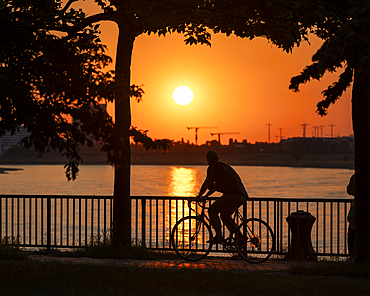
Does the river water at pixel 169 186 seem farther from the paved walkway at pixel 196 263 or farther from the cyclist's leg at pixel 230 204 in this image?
the cyclist's leg at pixel 230 204

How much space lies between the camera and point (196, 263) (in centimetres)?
941

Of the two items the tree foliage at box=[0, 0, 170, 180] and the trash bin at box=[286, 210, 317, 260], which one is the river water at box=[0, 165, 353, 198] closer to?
the trash bin at box=[286, 210, 317, 260]

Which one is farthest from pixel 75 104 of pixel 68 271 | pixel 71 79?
pixel 68 271

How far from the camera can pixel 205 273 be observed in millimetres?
7762

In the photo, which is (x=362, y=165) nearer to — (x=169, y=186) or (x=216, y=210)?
(x=216, y=210)

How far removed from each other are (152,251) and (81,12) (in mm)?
5641

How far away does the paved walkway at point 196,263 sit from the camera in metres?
8.89

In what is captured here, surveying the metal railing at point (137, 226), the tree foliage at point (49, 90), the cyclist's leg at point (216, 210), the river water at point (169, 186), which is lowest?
the river water at point (169, 186)

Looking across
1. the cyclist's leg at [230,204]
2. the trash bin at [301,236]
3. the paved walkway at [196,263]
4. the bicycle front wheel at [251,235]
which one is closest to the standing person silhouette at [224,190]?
the cyclist's leg at [230,204]

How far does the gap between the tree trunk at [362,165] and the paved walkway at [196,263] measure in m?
1.31

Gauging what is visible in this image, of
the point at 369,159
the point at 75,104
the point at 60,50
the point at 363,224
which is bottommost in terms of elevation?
the point at 363,224

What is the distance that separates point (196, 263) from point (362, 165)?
3288 mm

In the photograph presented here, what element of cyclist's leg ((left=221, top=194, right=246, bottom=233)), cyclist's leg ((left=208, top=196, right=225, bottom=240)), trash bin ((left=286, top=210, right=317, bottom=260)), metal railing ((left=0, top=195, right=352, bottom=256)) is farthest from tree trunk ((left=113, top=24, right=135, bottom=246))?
trash bin ((left=286, top=210, right=317, bottom=260))

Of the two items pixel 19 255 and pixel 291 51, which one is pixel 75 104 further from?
pixel 291 51
